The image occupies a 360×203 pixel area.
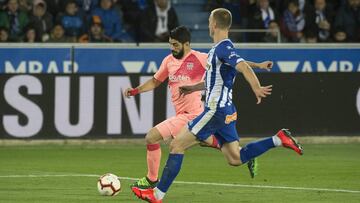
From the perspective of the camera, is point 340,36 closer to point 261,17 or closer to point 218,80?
point 261,17

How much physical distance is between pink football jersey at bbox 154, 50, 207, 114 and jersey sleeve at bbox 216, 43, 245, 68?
2238 mm

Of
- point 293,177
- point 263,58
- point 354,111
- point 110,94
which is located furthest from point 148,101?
point 293,177

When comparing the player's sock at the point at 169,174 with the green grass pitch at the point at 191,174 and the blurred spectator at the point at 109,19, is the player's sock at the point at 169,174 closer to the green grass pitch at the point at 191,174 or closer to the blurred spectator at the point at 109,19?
the green grass pitch at the point at 191,174

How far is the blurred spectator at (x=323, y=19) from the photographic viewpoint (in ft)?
80.6

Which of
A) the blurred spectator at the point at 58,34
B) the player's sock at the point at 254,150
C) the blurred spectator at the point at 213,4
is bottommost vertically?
the blurred spectator at the point at 58,34

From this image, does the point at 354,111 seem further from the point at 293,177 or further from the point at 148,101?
the point at 293,177

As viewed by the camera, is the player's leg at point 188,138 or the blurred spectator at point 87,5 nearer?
the player's leg at point 188,138

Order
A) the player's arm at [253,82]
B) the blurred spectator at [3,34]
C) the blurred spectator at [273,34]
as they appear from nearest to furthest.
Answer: the player's arm at [253,82] → the blurred spectator at [3,34] → the blurred spectator at [273,34]

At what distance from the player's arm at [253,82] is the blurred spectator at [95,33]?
11534 millimetres

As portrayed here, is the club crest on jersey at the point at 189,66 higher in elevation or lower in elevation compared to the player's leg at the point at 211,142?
higher

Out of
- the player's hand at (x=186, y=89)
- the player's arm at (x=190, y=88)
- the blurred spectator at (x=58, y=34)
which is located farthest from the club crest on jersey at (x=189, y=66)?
the blurred spectator at (x=58, y=34)

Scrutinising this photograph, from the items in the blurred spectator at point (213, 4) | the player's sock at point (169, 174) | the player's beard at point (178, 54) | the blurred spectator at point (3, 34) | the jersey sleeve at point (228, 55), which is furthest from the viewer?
the blurred spectator at point (213, 4)

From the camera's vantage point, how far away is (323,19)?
24766 millimetres

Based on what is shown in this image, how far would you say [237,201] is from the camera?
12.7 meters
